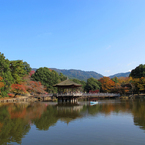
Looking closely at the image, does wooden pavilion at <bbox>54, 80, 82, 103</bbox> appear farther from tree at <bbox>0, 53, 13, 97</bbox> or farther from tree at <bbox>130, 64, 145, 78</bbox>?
tree at <bbox>130, 64, 145, 78</bbox>

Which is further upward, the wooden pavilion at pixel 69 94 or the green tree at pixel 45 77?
the green tree at pixel 45 77

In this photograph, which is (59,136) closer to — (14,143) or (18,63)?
(14,143)

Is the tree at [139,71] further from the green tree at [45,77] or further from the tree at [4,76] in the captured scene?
the tree at [4,76]

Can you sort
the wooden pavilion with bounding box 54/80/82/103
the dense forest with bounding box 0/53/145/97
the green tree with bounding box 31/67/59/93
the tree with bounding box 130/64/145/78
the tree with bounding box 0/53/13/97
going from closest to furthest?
the tree with bounding box 0/53/13/97 < the dense forest with bounding box 0/53/145/97 < the wooden pavilion with bounding box 54/80/82/103 < the green tree with bounding box 31/67/59/93 < the tree with bounding box 130/64/145/78

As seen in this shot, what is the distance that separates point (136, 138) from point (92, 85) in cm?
5547

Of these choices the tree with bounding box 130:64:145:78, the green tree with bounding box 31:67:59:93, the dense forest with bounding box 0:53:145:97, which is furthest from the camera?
the tree with bounding box 130:64:145:78

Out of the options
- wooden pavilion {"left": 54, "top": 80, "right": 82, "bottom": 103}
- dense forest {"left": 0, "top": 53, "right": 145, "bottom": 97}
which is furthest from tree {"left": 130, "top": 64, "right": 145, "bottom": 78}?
wooden pavilion {"left": 54, "top": 80, "right": 82, "bottom": 103}

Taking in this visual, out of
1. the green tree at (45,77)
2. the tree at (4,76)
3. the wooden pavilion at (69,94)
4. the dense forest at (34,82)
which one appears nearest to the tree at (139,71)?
the dense forest at (34,82)

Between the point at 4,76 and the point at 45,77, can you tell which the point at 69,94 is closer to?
the point at 4,76

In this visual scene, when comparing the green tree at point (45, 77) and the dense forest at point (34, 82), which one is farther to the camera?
the green tree at point (45, 77)

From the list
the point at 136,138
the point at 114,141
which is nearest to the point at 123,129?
the point at 136,138

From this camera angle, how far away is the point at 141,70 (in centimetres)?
5956

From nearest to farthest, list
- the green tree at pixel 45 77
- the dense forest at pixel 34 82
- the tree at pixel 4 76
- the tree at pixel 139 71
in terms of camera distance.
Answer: the tree at pixel 4 76, the dense forest at pixel 34 82, the green tree at pixel 45 77, the tree at pixel 139 71

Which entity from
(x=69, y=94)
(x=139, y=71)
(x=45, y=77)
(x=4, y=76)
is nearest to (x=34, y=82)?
(x=45, y=77)
